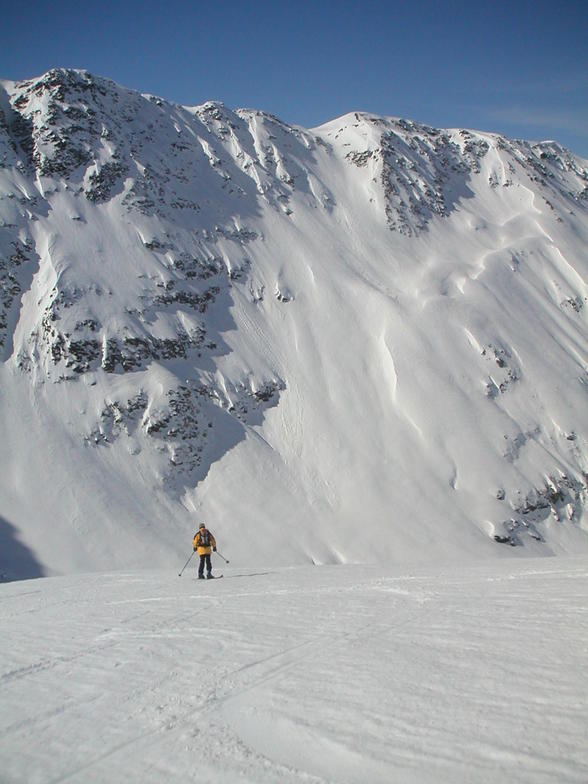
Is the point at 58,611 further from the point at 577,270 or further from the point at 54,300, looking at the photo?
the point at 577,270

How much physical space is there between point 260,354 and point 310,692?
165 feet

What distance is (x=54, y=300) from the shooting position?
161 ft

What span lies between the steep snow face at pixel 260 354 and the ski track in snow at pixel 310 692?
32.5m

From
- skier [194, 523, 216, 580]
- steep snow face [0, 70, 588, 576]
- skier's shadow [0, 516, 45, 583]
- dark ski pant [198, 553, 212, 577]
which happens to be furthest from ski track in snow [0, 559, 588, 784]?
steep snow face [0, 70, 588, 576]

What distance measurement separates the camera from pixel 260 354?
5491cm

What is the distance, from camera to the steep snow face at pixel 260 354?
140ft

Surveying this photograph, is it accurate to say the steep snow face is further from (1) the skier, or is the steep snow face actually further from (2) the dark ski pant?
(2) the dark ski pant

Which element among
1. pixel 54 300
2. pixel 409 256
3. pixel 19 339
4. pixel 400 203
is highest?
pixel 400 203

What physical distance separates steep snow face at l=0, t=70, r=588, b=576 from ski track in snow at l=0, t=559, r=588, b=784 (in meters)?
32.5

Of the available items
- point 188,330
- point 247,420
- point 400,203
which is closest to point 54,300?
point 188,330

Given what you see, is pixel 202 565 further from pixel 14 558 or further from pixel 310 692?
pixel 14 558

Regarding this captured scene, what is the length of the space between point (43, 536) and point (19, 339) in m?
→ 20.0

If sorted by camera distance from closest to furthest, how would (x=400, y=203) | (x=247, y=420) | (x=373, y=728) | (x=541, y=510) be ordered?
(x=373, y=728)
(x=541, y=510)
(x=247, y=420)
(x=400, y=203)

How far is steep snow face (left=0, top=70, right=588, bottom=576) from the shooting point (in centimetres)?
4259
